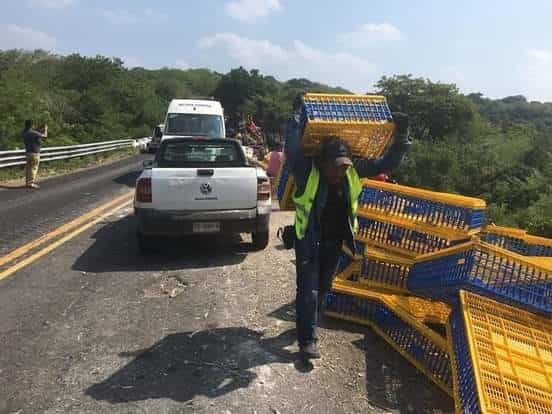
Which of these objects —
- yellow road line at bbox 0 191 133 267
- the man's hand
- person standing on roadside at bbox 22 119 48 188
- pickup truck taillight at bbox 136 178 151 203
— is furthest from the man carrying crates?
person standing on roadside at bbox 22 119 48 188

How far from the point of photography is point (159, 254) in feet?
24.8

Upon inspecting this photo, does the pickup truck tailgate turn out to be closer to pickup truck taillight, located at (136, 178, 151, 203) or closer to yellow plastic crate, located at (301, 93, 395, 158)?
pickup truck taillight, located at (136, 178, 151, 203)

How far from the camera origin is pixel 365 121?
473 cm

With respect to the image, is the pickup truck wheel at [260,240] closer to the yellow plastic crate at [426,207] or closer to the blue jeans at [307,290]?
the yellow plastic crate at [426,207]

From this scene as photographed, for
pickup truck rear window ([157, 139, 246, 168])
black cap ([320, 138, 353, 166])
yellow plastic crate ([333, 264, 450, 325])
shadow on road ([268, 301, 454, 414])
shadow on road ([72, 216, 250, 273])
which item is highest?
black cap ([320, 138, 353, 166])

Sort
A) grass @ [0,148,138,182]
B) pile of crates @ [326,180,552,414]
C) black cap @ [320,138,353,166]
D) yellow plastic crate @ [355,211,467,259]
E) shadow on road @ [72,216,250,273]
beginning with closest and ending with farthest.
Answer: pile of crates @ [326,180,552,414], black cap @ [320,138,353,166], yellow plastic crate @ [355,211,467,259], shadow on road @ [72,216,250,273], grass @ [0,148,138,182]

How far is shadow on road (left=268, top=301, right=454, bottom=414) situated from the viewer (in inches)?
146

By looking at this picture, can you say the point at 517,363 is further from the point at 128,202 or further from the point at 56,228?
the point at 128,202

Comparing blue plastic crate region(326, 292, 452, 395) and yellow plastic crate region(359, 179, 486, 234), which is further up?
yellow plastic crate region(359, 179, 486, 234)

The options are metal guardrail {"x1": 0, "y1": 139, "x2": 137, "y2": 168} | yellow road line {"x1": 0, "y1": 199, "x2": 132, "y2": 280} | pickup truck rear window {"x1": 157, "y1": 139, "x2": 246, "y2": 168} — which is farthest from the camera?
metal guardrail {"x1": 0, "y1": 139, "x2": 137, "y2": 168}

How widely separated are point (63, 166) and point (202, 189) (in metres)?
17.6

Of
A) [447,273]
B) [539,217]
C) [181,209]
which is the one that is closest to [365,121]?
[447,273]

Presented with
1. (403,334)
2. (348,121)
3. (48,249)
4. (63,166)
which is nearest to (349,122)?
(348,121)

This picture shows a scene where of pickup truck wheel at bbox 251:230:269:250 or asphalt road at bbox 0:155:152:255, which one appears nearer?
pickup truck wheel at bbox 251:230:269:250
